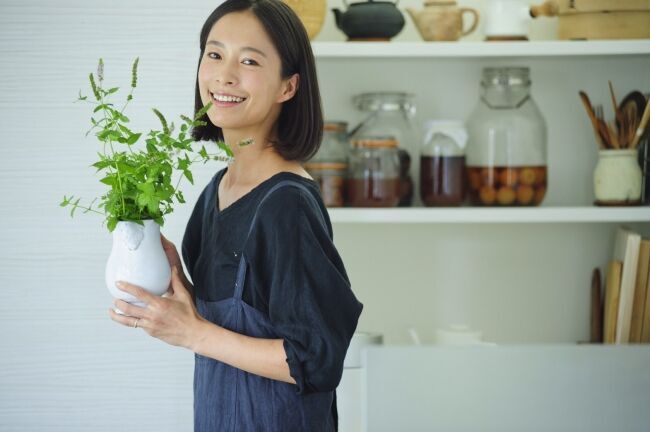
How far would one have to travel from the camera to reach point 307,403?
1385mm

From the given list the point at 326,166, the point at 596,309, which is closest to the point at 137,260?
the point at 326,166

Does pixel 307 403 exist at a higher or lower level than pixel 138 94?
lower

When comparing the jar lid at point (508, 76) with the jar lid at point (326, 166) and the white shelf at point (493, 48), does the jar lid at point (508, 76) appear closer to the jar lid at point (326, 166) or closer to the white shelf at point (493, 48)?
the white shelf at point (493, 48)

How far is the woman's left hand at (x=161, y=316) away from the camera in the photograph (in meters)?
1.31

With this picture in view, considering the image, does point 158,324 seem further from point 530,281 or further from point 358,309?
point 530,281

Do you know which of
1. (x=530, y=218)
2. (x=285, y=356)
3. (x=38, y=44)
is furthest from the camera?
(x=530, y=218)

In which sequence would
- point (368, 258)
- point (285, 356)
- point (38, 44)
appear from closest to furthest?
1. point (285, 356)
2. point (38, 44)
3. point (368, 258)

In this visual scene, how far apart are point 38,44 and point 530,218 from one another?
118cm

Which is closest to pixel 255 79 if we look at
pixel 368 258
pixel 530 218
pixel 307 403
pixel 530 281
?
pixel 307 403

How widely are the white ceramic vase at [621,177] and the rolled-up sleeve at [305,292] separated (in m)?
1.15

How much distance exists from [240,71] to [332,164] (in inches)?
34.5

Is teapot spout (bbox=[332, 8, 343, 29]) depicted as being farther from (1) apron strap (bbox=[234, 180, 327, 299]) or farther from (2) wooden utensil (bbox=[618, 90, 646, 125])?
(1) apron strap (bbox=[234, 180, 327, 299])

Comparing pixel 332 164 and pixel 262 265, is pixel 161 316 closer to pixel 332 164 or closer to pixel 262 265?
pixel 262 265

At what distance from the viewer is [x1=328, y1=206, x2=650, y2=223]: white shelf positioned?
2162mm
